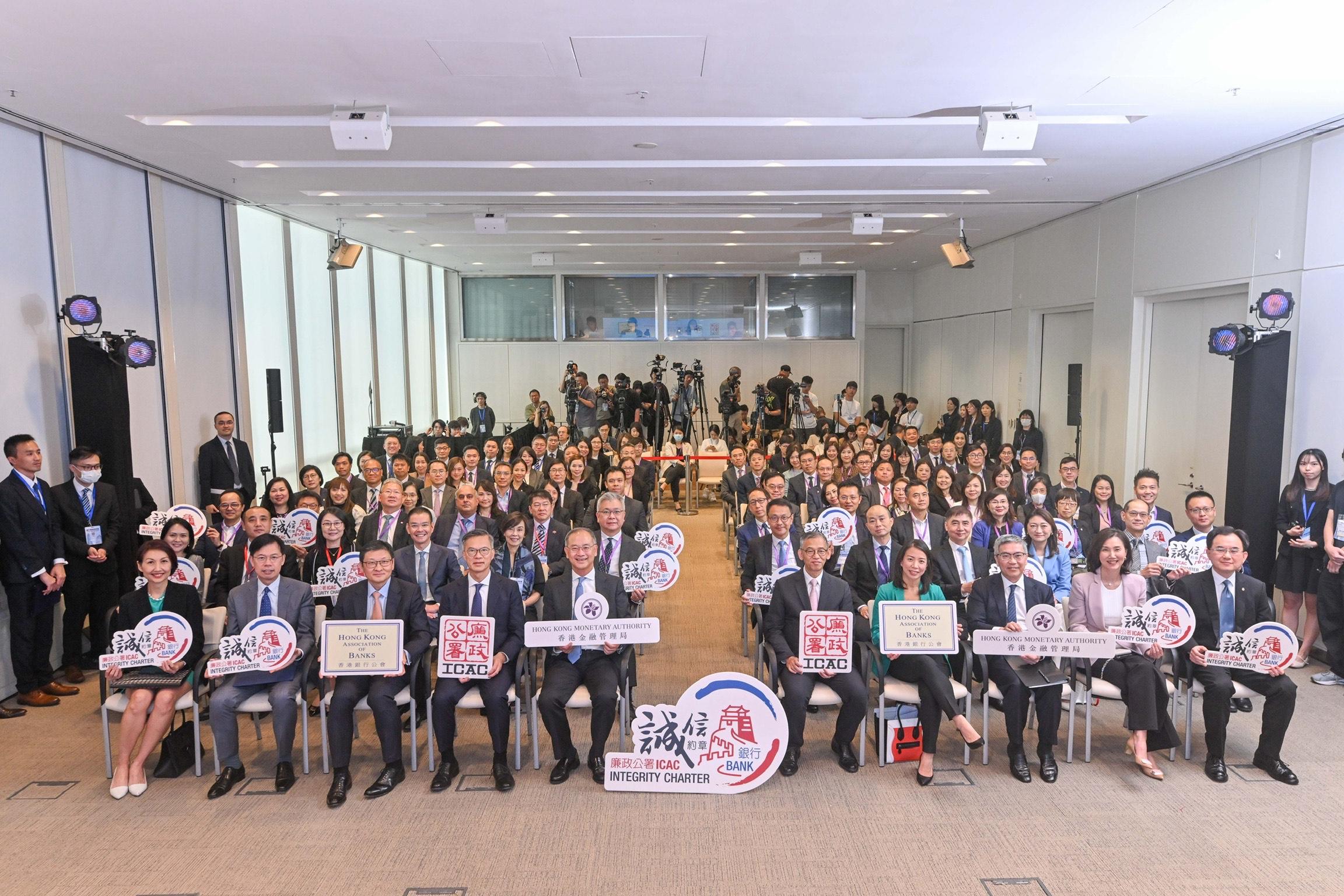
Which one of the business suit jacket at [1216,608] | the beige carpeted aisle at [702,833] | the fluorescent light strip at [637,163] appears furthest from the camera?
the fluorescent light strip at [637,163]

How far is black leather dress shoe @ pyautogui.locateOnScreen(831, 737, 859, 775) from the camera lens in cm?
452

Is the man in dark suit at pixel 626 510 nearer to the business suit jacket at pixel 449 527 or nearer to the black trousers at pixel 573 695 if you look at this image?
the business suit jacket at pixel 449 527

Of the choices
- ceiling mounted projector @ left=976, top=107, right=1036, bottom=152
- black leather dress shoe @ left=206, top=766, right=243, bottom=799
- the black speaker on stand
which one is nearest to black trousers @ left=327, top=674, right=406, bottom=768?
black leather dress shoe @ left=206, top=766, right=243, bottom=799

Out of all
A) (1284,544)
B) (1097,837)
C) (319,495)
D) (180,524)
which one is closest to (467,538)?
(180,524)

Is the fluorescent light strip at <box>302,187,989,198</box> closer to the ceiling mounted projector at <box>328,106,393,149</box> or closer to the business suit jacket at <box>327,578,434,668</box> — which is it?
the ceiling mounted projector at <box>328,106,393,149</box>

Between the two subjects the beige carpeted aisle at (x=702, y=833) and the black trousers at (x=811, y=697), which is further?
the black trousers at (x=811, y=697)

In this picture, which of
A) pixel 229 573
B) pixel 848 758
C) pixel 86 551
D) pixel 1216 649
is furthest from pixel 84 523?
pixel 1216 649

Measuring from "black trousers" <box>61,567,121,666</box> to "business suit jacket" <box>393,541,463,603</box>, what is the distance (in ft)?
6.97

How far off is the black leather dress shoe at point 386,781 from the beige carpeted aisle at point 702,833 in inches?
2.0

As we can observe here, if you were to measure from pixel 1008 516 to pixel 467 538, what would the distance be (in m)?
3.94

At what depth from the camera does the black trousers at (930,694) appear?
438cm

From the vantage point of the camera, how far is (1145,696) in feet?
14.5

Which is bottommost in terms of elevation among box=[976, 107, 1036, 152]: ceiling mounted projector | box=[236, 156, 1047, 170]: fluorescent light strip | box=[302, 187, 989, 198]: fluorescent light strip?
box=[976, 107, 1036, 152]: ceiling mounted projector

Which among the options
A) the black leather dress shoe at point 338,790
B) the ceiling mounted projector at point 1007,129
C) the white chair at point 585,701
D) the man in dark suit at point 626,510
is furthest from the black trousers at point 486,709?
the ceiling mounted projector at point 1007,129
